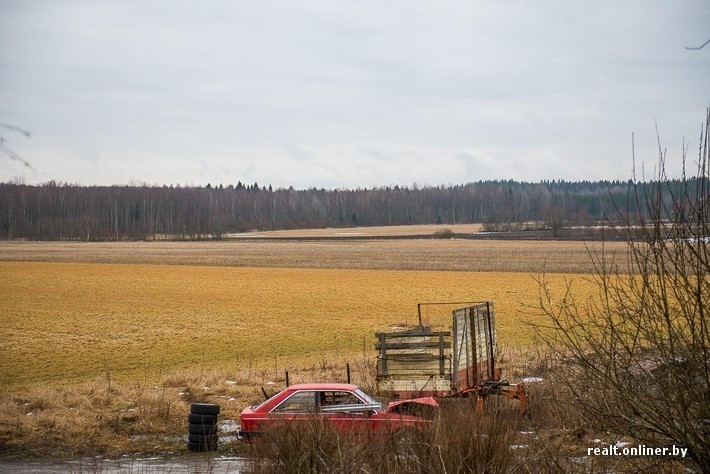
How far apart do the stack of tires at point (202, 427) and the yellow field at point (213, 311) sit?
267 inches

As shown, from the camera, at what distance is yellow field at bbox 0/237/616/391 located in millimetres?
28438

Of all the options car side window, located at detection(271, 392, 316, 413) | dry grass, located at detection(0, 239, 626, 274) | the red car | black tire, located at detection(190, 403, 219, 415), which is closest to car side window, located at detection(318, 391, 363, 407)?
the red car

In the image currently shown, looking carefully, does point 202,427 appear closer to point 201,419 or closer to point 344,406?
point 201,419

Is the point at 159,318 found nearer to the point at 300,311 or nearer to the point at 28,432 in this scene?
the point at 300,311

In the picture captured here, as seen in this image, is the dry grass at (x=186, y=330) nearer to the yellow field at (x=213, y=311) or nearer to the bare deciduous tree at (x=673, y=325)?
the yellow field at (x=213, y=311)

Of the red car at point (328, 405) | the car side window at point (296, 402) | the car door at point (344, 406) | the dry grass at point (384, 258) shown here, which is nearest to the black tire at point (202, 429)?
the red car at point (328, 405)

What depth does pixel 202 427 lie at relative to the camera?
1480 cm

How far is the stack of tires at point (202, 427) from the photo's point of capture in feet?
48.4

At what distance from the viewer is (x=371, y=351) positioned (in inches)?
1121

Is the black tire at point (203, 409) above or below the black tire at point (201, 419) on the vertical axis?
above

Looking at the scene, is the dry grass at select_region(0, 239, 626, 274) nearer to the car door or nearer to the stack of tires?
the car door

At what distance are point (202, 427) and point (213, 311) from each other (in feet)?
101

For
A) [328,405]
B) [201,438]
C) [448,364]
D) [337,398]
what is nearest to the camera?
[328,405]

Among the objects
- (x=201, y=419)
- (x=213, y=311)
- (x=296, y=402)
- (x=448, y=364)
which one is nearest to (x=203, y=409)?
(x=201, y=419)
